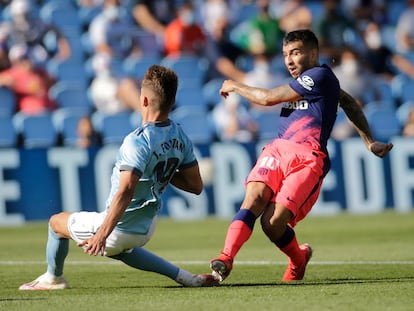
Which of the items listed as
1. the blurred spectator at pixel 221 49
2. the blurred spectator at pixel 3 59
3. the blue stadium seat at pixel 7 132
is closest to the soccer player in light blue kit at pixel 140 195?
the blue stadium seat at pixel 7 132

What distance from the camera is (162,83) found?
7.24 meters

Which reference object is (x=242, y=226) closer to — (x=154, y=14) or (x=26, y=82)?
(x=26, y=82)

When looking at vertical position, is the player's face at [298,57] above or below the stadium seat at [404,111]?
above

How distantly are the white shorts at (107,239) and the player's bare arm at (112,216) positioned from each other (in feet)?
1.05

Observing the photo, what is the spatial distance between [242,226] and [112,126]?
955cm

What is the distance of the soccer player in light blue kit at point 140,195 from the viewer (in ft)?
23.1

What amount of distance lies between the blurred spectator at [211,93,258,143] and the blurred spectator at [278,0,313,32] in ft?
9.70

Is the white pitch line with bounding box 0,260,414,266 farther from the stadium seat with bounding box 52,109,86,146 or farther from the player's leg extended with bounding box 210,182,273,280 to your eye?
the stadium seat with bounding box 52,109,86,146

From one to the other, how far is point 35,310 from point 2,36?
11.9 meters

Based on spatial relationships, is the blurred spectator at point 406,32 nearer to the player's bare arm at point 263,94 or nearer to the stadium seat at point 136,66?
the stadium seat at point 136,66

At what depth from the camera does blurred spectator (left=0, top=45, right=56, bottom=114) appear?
1712 cm

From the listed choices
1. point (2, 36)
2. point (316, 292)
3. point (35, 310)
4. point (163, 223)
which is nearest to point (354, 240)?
point (163, 223)

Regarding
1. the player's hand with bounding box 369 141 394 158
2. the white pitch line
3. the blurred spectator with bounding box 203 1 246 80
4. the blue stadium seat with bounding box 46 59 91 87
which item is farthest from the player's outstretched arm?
the blurred spectator with bounding box 203 1 246 80

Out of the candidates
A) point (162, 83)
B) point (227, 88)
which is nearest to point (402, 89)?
point (227, 88)
